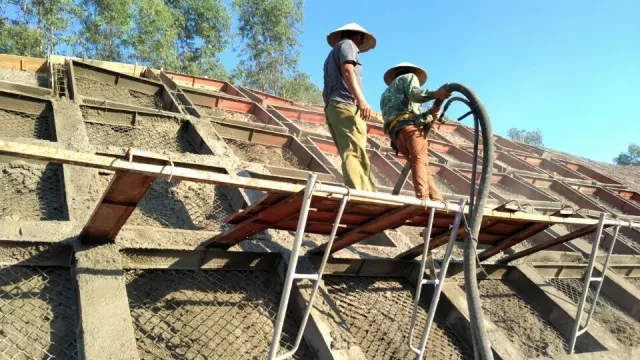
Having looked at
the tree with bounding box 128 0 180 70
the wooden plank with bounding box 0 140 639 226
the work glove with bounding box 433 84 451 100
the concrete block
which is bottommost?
the concrete block

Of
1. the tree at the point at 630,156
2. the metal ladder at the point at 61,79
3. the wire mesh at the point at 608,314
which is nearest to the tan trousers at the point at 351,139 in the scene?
the wire mesh at the point at 608,314

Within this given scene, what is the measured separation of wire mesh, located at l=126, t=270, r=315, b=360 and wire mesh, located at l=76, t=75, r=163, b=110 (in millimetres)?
4316

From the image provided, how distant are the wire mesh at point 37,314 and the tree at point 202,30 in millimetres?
28825

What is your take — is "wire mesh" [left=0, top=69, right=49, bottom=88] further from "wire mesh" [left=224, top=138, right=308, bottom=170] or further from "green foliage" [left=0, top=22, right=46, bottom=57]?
"green foliage" [left=0, top=22, right=46, bottom=57]

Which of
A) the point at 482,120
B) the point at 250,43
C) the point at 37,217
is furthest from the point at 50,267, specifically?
the point at 250,43

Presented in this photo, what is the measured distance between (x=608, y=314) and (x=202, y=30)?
29985 mm

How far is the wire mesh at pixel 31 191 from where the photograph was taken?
3.79m

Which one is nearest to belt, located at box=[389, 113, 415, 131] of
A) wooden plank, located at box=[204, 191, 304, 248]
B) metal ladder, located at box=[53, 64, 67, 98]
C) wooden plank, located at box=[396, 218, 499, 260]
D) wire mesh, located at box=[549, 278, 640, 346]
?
wooden plank, located at box=[396, 218, 499, 260]

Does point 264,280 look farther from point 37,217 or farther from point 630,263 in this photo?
point 630,263

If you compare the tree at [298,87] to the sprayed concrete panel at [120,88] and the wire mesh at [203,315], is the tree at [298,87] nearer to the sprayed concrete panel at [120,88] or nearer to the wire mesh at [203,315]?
the sprayed concrete panel at [120,88]

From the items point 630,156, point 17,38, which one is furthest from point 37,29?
point 630,156

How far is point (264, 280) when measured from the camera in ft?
13.0

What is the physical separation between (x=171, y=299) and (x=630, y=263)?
628 cm

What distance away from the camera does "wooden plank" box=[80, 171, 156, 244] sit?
254cm
